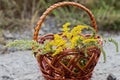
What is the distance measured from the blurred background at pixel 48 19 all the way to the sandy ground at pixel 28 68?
3.15ft

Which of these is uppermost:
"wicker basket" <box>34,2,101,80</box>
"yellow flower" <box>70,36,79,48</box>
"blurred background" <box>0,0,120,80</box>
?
"blurred background" <box>0,0,120,80</box>

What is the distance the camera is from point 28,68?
2.46 meters

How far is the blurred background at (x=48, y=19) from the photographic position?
12.4ft

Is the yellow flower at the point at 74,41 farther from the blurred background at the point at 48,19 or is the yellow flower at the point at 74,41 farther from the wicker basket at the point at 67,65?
the blurred background at the point at 48,19

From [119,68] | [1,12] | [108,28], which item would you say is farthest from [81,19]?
[119,68]

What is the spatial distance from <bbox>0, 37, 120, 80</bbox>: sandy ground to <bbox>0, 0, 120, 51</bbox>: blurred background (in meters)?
0.96

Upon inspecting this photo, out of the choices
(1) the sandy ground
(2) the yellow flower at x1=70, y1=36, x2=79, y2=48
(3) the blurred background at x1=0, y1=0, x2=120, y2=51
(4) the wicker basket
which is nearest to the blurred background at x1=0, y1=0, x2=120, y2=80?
(3) the blurred background at x1=0, y1=0, x2=120, y2=51

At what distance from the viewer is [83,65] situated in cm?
200

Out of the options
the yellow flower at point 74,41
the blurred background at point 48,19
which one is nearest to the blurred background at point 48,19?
the blurred background at point 48,19

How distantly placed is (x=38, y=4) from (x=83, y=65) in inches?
80.8

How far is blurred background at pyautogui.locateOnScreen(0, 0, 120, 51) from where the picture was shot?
12.4ft

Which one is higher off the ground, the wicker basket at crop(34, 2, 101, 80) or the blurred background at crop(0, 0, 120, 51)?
the blurred background at crop(0, 0, 120, 51)

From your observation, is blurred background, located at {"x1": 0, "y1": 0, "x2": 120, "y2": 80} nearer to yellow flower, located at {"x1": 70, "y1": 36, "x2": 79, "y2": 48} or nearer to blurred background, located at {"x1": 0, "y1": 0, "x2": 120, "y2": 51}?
blurred background, located at {"x1": 0, "y1": 0, "x2": 120, "y2": 51}

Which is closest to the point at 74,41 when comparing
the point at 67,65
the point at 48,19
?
the point at 67,65
